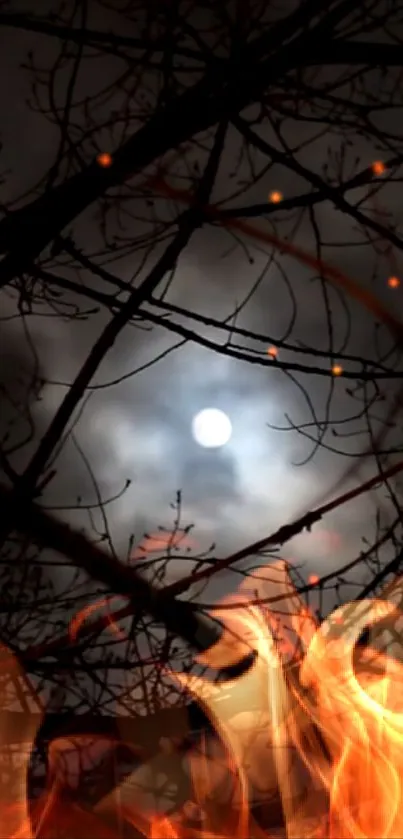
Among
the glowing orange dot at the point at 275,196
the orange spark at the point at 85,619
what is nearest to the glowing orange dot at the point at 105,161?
the glowing orange dot at the point at 275,196

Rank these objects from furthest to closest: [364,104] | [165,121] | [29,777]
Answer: [29,777], [364,104], [165,121]

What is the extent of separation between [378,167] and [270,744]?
0.65 metres

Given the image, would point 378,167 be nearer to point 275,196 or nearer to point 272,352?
point 275,196

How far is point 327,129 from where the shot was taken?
848 millimetres

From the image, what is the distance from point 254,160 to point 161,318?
19cm

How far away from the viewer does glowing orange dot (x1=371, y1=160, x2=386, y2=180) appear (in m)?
0.83

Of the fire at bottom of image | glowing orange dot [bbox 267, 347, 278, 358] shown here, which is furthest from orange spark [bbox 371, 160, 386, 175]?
the fire at bottom of image

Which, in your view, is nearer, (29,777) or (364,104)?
(364,104)

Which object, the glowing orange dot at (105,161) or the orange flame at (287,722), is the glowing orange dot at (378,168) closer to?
the glowing orange dot at (105,161)

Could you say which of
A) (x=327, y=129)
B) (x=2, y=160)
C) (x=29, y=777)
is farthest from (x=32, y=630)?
Answer: (x=327, y=129)

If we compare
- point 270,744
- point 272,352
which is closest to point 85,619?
point 270,744

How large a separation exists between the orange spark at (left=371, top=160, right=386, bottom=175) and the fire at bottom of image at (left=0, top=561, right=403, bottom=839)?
1.45 ft

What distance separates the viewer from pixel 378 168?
828 millimetres

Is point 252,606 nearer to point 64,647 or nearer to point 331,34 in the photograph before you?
point 64,647
